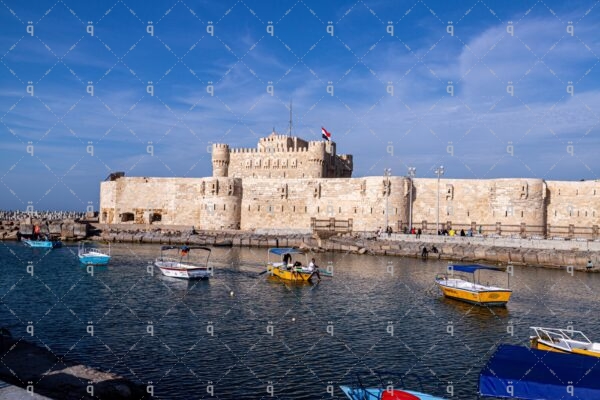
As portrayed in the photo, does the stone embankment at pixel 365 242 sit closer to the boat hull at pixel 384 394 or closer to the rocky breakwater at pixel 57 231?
the rocky breakwater at pixel 57 231

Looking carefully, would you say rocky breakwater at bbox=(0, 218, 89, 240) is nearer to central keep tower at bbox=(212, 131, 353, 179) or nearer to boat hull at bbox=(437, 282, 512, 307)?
central keep tower at bbox=(212, 131, 353, 179)

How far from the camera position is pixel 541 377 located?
828 centimetres

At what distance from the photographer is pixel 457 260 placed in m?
35.1

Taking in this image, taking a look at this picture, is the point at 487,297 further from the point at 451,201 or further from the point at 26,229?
the point at 26,229

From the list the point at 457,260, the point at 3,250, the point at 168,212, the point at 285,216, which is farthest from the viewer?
the point at 168,212

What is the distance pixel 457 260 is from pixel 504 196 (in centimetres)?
975

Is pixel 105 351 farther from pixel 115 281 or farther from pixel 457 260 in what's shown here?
pixel 457 260

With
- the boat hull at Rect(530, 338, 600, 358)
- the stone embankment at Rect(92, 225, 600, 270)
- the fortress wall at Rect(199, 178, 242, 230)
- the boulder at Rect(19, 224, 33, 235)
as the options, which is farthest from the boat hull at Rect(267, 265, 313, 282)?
the boulder at Rect(19, 224, 33, 235)

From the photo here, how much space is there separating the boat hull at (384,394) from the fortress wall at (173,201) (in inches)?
1557

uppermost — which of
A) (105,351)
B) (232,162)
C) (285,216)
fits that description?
(232,162)

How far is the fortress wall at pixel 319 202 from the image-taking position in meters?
44.7

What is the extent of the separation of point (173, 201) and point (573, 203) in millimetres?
32040

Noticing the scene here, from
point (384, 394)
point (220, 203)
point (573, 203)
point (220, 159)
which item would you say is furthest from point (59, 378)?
point (220, 159)

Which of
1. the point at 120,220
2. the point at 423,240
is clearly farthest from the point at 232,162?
the point at 423,240
